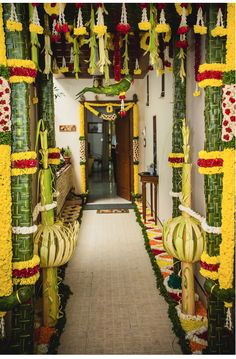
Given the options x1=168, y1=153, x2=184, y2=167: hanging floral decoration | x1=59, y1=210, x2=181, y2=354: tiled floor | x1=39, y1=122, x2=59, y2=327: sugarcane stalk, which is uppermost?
x1=168, y1=153, x2=184, y2=167: hanging floral decoration

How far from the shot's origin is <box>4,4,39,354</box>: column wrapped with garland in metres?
2.40

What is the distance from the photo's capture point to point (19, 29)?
2.36m

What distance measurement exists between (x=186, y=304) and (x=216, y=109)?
1837 millimetres

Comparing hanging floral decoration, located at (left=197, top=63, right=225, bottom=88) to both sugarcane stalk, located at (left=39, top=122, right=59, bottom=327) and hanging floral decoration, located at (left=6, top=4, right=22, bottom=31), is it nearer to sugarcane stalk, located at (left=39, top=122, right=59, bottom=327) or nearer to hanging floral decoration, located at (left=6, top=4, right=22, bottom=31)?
hanging floral decoration, located at (left=6, top=4, right=22, bottom=31)

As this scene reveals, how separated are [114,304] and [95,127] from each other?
12.8m

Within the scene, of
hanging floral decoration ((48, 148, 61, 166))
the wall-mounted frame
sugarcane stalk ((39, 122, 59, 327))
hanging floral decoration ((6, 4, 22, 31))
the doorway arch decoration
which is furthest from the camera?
the wall-mounted frame

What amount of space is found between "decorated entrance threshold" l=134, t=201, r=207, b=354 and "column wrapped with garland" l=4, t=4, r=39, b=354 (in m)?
A: 1.25

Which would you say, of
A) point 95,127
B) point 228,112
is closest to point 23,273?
point 228,112

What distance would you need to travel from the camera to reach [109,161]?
15719 mm

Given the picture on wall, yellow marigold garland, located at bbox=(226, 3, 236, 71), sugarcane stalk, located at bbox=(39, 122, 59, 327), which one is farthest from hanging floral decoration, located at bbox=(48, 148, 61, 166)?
the picture on wall

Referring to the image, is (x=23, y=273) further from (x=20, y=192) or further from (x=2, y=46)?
(x=2, y=46)

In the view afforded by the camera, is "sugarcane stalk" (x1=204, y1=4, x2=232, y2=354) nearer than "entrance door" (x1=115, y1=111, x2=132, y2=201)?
Yes

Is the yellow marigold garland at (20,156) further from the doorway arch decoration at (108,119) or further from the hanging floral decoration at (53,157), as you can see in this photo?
the doorway arch decoration at (108,119)

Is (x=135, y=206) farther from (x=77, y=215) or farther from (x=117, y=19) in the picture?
(x=117, y=19)
